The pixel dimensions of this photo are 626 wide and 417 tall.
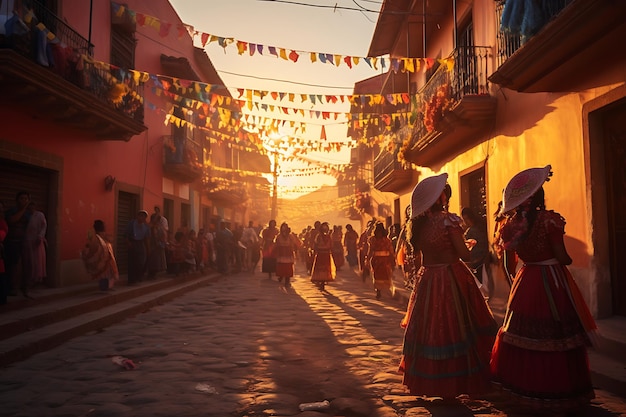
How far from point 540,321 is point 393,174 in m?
14.9

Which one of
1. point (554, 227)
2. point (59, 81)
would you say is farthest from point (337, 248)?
point (554, 227)

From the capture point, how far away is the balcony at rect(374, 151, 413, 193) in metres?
18.3

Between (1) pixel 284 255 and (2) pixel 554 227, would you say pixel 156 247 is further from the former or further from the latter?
(2) pixel 554 227

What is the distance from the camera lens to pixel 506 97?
9891mm

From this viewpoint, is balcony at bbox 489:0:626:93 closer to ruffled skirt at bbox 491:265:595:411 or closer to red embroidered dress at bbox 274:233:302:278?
ruffled skirt at bbox 491:265:595:411

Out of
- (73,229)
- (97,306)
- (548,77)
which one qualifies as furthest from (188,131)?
(548,77)

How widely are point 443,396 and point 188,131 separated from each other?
20.2m

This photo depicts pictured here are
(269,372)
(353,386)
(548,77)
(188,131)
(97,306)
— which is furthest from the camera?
(188,131)

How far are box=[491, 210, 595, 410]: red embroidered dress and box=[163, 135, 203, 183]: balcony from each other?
1650 cm

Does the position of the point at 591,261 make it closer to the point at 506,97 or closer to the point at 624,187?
the point at 624,187

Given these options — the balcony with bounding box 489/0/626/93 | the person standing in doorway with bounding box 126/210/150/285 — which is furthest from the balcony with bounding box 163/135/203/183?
the balcony with bounding box 489/0/626/93

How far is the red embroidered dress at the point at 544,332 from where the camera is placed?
366 centimetres

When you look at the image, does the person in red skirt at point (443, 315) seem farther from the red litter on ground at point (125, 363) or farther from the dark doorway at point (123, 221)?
the dark doorway at point (123, 221)

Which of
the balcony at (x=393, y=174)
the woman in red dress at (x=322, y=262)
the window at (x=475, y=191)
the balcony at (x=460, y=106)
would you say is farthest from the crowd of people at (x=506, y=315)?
the balcony at (x=393, y=174)
